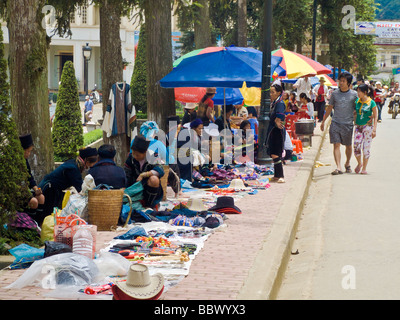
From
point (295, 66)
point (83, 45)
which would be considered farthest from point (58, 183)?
point (83, 45)

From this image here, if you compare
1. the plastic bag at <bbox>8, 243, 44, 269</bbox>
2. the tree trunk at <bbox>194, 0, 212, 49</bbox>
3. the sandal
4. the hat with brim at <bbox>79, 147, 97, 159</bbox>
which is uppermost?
the tree trunk at <bbox>194, 0, 212, 49</bbox>

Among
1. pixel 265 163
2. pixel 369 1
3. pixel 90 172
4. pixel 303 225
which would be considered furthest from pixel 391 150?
pixel 369 1

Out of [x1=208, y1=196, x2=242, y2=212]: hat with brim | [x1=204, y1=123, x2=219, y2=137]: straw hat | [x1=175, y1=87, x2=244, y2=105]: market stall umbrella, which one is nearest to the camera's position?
[x1=208, y1=196, x2=242, y2=212]: hat with brim

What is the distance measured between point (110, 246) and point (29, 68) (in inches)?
117

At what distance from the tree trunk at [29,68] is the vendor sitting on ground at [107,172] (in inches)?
40.1

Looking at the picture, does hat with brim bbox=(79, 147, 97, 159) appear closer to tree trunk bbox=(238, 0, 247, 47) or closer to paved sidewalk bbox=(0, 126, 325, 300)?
paved sidewalk bbox=(0, 126, 325, 300)

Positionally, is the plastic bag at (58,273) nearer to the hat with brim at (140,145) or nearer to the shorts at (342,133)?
the hat with brim at (140,145)

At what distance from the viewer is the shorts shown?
15.3 m

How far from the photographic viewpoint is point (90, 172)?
9383 mm

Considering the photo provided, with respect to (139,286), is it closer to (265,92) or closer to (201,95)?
(265,92)

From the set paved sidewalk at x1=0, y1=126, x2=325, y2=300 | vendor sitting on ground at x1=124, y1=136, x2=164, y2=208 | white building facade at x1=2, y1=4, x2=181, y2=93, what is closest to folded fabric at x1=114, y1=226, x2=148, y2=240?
paved sidewalk at x1=0, y1=126, x2=325, y2=300

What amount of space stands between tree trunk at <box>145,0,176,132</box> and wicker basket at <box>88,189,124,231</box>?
257 inches
